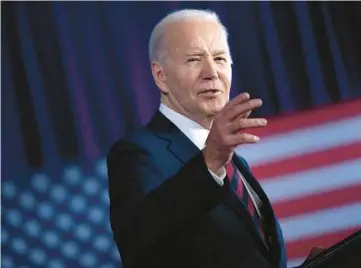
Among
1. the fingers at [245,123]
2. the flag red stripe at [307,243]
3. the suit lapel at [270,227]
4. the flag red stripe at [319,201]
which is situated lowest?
the flag red stripe at [307,243]

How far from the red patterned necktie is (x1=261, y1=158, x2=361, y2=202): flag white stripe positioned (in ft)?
2.56

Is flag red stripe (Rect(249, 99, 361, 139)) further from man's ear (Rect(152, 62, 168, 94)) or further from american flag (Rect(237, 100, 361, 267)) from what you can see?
man's ear (Rect(152, 62, 168, 94))

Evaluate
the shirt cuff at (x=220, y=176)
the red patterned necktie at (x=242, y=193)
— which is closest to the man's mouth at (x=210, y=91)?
the red patterned necktie at (x=242, y=193)

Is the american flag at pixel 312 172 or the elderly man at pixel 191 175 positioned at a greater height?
the elderly man at pixel 191 175

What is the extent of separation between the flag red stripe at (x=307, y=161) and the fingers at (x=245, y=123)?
1089 mm

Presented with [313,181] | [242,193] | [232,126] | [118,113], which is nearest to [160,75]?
[242,193]

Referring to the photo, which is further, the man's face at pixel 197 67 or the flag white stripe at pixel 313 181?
the flag white stripe at pixel 313 181

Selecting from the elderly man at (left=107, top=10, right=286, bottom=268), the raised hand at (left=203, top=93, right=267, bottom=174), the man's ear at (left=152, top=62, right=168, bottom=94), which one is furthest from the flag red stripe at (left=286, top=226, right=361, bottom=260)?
the raised hand at (left=203, top=93, right=267, bottom=174)

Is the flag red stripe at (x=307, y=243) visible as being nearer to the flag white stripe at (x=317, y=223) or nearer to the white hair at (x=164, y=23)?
the flag white stripe at (x=317, y=223)

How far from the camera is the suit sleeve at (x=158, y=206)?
768 mm

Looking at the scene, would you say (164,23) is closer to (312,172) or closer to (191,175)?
(191,175)

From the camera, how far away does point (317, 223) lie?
1.74 m

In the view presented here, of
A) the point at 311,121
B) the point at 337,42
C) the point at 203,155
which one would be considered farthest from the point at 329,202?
the point at 203,155

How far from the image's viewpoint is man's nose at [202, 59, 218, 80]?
3.20ft
